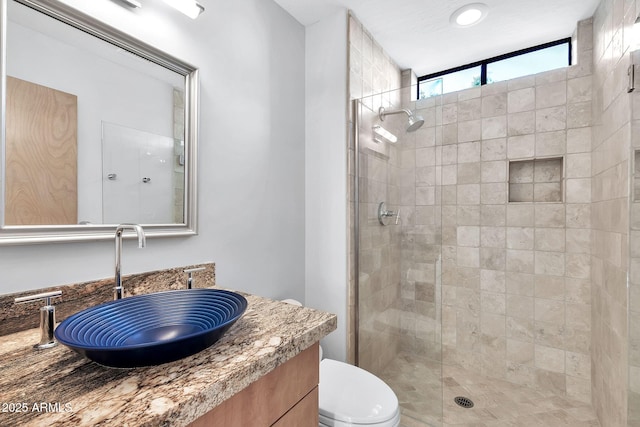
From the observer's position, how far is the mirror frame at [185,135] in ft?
2.80

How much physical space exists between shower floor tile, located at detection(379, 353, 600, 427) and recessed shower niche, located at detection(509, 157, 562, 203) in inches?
54.6

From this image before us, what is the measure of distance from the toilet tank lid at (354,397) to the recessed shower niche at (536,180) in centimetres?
176

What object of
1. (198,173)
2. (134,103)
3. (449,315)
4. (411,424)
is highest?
(134,103)

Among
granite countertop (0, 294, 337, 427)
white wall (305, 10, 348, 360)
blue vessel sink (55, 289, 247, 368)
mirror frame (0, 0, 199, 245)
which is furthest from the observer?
white wall (305, 10, 348, 360)

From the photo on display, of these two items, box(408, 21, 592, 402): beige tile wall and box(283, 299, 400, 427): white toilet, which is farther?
box(408, 21, 592, 402): beige tile wall

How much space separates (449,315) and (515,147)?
4.68ft

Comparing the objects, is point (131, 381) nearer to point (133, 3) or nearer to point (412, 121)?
point (133, 3)

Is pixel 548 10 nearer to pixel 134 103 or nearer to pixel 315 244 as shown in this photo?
pixel 315 244

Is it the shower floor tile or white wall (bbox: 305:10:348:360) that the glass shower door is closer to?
the shower floor tile

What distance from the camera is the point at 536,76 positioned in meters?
2.11

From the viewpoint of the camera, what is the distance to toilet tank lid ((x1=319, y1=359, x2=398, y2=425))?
1188 millimetres

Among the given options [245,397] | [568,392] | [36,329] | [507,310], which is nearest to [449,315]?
[507,310]

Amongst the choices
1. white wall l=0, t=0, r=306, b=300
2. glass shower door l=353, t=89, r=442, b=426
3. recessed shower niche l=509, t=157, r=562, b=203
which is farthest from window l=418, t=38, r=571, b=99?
white wall l=0, t=0, r=306, b=300

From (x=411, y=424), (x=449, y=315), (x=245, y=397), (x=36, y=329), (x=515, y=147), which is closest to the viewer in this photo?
(x=245, y=397)
